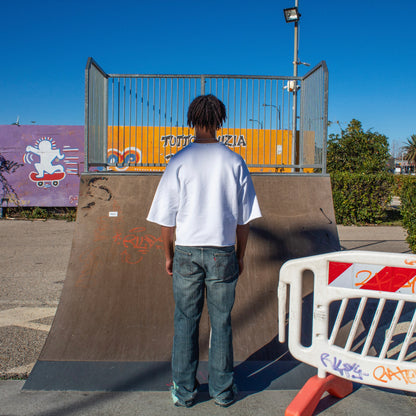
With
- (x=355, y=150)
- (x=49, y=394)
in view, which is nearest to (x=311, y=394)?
(x=49, y=394)

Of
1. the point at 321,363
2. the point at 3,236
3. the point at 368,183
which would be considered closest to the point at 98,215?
the point at 321,363

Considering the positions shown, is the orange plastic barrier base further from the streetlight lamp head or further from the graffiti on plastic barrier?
the streetlight lamp head

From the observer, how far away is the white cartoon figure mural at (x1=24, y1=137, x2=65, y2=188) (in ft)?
47.8

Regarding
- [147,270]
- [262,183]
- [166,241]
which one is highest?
[262,183]

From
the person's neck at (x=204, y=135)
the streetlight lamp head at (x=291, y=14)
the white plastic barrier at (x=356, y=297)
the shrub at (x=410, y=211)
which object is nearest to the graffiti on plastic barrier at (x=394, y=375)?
the white plastic barrier at (x=356, y=297)

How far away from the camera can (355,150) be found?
→ 55.9 ft

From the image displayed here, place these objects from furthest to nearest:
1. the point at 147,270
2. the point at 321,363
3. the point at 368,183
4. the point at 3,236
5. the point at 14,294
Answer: the point at 368,183 → the point at 3,236 → the point at 14,294 → the point at 147,270 → the point at 321,363

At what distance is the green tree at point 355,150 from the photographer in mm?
16750

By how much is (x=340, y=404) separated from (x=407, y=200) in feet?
18.9

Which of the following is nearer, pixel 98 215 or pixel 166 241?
A: pixel 166 241

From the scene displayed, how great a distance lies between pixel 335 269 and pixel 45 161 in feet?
45.2

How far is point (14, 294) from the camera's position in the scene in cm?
579

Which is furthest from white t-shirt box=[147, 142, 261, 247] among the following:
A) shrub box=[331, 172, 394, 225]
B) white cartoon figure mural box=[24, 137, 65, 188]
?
white cartoon figure mural box=[24, 137, 65, 188]

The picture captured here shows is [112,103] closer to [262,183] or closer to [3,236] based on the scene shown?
[262,183]
